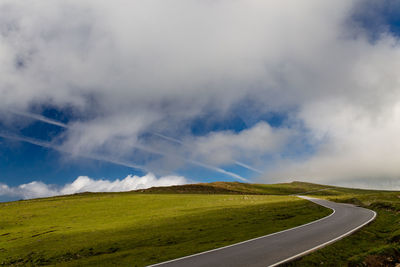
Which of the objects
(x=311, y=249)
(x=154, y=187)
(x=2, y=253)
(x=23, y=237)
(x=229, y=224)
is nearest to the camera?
(x=311, y=249)

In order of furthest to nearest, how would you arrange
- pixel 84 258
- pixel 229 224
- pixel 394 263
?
1. pixel 229 224
2. pixel 84 258
3. pixel 394 263

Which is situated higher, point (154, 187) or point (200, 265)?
point (154, 187)

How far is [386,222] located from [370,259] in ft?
64.0

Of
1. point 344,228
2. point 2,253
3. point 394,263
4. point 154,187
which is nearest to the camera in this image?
point 394,263

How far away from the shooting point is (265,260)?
15984mm

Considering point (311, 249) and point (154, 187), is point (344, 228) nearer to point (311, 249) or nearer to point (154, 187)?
point (311, 249)

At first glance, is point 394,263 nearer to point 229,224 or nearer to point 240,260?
point 240,260

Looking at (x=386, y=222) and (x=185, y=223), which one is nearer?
(x=386, y=222)

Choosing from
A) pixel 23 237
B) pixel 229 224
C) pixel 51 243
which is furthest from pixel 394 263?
pixel 23 237

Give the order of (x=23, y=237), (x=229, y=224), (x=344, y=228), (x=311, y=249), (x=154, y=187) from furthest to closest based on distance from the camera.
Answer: (x=154, y=187)
(x=23, y=237)
(x=229, y=224)
(x=344, y=228)
(x=311, y=249)

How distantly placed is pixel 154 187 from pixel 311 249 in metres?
121

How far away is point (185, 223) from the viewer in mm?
38156

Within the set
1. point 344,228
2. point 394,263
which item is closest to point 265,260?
point 394,263

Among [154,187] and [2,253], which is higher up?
[154,187]
